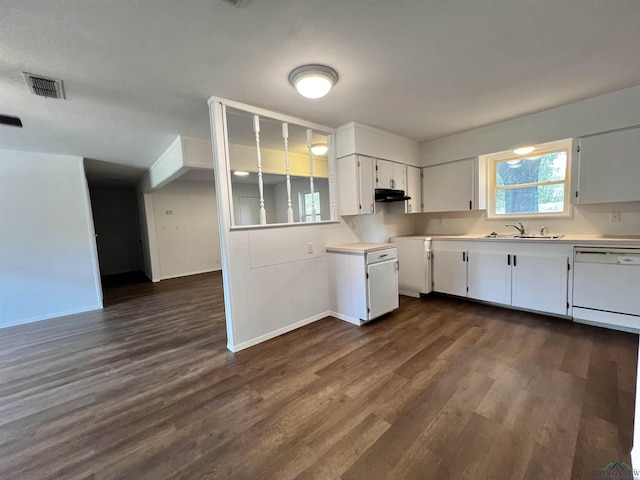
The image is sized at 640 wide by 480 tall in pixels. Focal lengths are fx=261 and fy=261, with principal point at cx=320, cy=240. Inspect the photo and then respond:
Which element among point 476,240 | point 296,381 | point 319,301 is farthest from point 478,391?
point 476,240

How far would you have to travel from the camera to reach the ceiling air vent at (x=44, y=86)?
1998 millimetres

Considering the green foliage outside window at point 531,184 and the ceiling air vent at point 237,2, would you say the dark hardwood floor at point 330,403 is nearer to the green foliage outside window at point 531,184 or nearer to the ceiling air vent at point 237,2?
the green foliage outside window at point 531,184

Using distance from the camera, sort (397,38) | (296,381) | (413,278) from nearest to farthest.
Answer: (397,38)
(296,381)
(413,278)

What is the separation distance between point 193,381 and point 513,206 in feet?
15.1

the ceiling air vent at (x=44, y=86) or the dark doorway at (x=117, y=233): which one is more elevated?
the ceiling air vent at (x=44, y=86)

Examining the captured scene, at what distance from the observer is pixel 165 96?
2422mm

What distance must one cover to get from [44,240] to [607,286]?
737cm

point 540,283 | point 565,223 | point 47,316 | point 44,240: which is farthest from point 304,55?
point 47,316

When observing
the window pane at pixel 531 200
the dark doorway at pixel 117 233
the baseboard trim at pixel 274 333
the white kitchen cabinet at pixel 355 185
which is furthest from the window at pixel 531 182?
the dark doorway at pixel 117 233

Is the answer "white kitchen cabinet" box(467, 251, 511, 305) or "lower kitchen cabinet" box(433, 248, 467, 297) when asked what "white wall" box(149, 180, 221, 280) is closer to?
"lower kitchen cabinet" box(433, 248, 467, 297)

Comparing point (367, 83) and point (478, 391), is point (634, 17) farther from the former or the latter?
point (478, 391)

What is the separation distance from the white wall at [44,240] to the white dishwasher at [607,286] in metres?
6.81

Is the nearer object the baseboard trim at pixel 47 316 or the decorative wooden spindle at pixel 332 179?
the decorative wooden spindle at pixel 332 179

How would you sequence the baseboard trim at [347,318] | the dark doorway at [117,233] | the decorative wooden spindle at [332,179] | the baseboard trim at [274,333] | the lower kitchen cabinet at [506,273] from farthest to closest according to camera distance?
1. the dark doorway at [117,233]
2. the decorative wooden spindle at [332,179]
3. the baseboard trim at [347,318]
4. the lower kitchen cabinet at [506,273]
5. the baseboard trim at [274,333]
